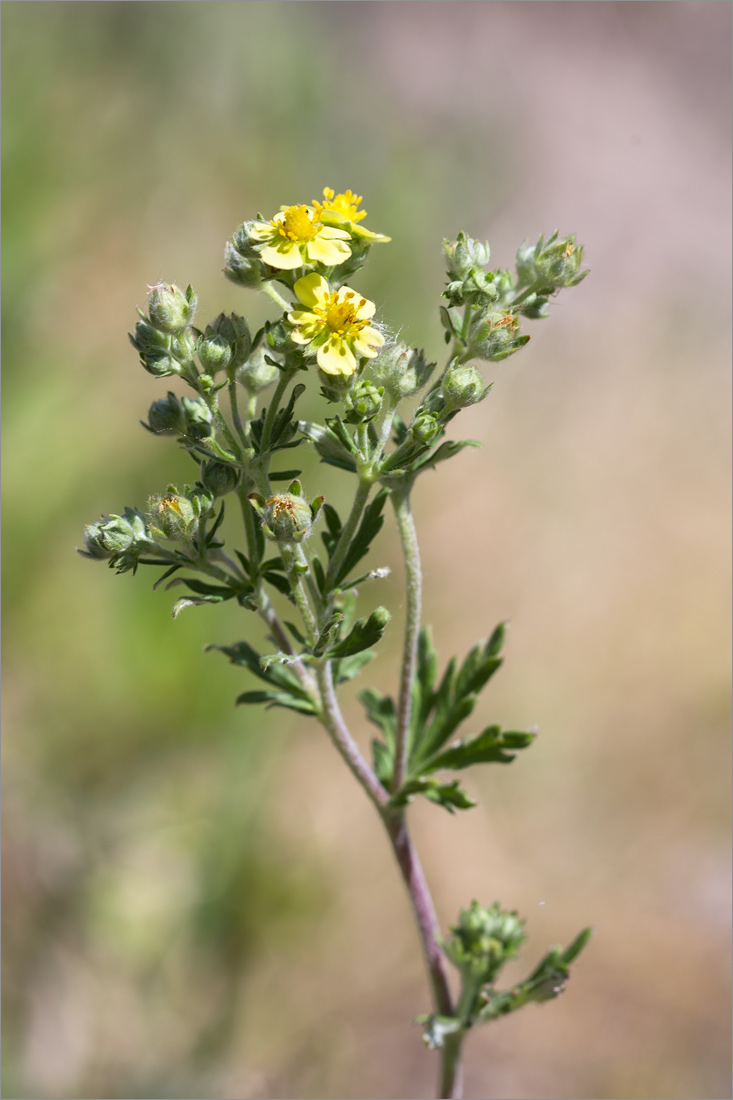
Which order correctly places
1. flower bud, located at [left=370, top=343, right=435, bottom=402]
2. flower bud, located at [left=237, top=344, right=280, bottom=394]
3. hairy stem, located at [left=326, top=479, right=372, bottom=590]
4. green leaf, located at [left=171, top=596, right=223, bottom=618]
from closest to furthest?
green leaf, located at [left=171, top=596, right=223, bottom=618], hairy stem, located at [left=326, top=479, right=372, bottom=590], flower bud, located at [left=370, top=343, right=435, bottom=402], flower bud, located at [left=237, top=344, right=280, bottom=394]

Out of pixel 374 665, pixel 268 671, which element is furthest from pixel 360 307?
pixel 374 665

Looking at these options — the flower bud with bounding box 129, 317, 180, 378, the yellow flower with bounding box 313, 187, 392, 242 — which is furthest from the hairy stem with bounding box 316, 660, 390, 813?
the yellow flower with bounding box 313, 187, 392, 242

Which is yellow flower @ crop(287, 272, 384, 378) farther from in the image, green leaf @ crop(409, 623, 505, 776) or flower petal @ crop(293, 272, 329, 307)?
green leaf @ crop(409, 623, 505, 776)

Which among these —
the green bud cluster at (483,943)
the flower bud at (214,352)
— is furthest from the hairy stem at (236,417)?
the green bud cluster at (483,943)

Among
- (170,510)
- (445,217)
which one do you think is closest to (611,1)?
(445,217)

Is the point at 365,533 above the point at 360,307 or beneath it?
beneath

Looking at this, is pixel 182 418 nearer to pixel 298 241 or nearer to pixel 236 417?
pixel 236 417

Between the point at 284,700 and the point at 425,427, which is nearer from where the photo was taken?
the point at 425,427

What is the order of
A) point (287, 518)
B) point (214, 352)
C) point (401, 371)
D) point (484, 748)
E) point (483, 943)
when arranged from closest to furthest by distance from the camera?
point (287, 518), point (214, 352), point (401, 371), point (484, 748), point (483, 943)
